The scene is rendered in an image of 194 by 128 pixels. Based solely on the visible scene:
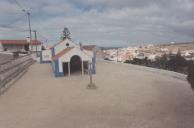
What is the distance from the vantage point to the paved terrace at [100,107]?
23.3ft

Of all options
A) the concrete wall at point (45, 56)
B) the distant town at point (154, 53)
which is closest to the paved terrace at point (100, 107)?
the distant town at point (154, 53)

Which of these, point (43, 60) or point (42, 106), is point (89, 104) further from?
point (43, 60)

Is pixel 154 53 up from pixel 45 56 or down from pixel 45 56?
up

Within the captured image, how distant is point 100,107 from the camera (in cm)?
884

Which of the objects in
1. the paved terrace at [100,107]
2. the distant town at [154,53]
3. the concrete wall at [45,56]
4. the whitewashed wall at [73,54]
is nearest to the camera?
the paved terrace at [100,107]

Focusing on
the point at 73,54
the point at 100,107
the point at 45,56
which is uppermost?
the point at 73,54

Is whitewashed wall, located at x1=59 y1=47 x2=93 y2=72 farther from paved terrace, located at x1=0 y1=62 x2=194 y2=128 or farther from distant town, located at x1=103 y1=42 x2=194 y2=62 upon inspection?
distant town, located at x1=103 y1=42 x2=194 y2=62

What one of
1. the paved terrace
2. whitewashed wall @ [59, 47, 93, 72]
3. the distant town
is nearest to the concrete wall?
the distant town

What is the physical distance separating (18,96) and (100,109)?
470 centimetres

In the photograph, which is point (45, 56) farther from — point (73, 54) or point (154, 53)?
point (154, 53)

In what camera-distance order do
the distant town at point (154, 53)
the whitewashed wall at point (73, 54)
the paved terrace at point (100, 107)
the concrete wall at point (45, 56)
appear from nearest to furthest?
the paved terrace at point (100, 107) → the whitewashed wall at point (73, 54) → the distant town at point (154, 53) → the concrete wall at point (45, 56)

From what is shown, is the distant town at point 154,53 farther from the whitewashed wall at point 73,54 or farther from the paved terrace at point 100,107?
the paved terrace at point 100,107

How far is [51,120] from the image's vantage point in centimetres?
739

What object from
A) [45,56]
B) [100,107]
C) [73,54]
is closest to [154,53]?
[45,56]
